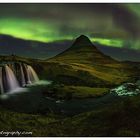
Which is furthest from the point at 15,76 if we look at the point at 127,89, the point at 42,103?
the point at 127,89

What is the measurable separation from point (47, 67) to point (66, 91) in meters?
0.26

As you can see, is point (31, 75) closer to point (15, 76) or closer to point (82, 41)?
point (15, 76)

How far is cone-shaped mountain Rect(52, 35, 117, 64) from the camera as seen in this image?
3.70 metres

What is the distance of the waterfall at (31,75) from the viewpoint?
3.68 metres

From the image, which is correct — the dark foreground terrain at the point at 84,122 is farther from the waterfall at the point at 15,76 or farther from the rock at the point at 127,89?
the waterfall at the point at 15,76

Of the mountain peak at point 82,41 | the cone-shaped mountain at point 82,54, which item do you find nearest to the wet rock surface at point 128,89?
the cone-shaped mountain at point 82,54

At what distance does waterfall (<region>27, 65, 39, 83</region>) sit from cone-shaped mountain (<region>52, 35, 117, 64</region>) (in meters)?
0.21

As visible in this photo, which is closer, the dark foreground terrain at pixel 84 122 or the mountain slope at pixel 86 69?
the dark foreground terrain at pixel 84 122

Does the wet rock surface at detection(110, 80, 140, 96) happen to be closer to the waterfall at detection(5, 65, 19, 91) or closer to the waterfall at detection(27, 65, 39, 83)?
the waterfall at detection(27, 65, 39, 83)

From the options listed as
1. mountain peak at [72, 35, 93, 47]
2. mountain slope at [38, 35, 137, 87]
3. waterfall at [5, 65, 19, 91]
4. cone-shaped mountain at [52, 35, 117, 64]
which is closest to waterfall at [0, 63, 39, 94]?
waterfall at [5, 65, 19, 91]

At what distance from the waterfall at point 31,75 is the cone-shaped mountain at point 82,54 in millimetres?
210

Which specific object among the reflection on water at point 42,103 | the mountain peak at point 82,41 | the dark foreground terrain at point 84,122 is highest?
the mountain peak at point 82,41

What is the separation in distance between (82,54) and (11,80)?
0.62 meters

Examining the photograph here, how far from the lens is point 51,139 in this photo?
359 centimetres
